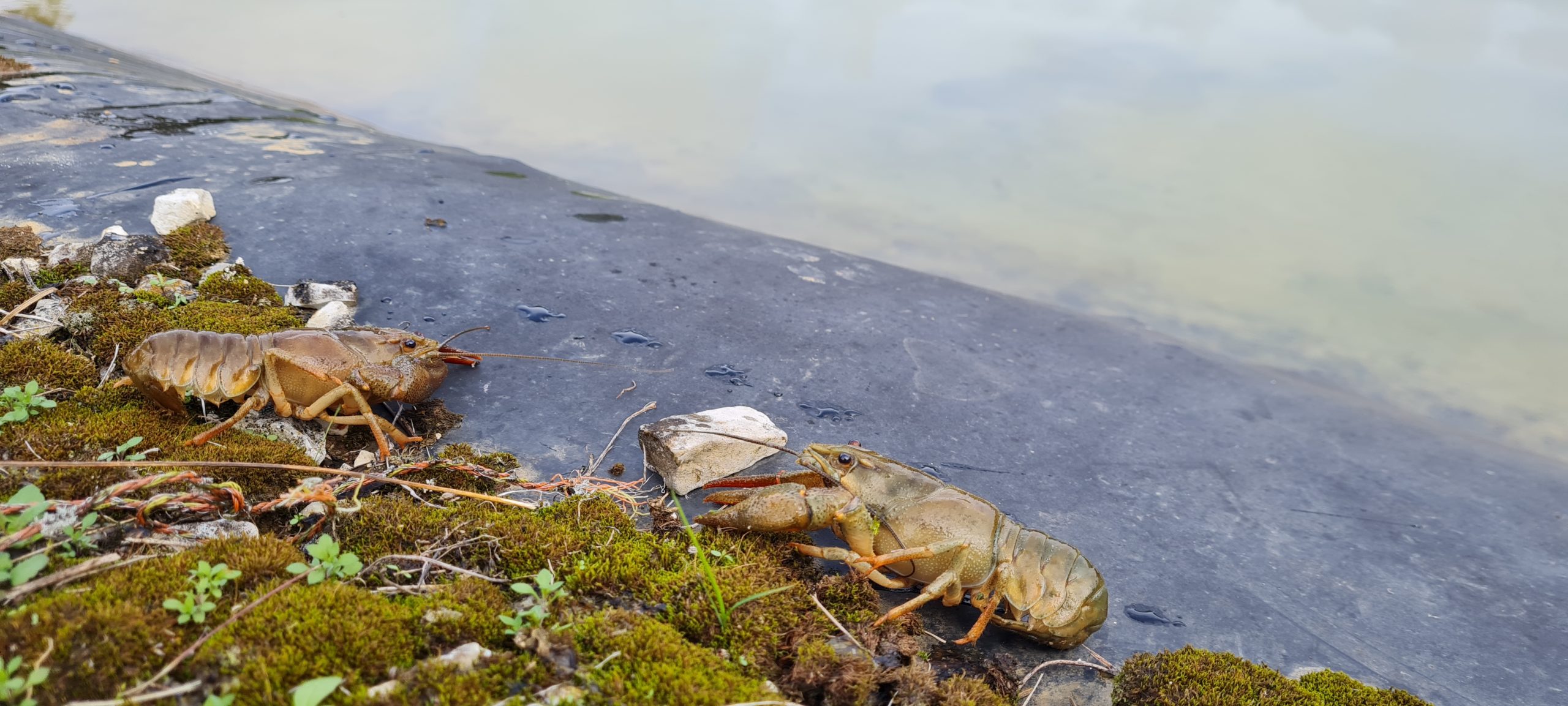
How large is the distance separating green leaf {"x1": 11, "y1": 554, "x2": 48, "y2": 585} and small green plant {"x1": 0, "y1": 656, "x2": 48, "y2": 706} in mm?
385

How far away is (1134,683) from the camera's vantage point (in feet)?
10.5

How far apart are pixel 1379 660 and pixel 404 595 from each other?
4.07 metres

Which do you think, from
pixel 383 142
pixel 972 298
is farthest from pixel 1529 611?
pixel 383 142

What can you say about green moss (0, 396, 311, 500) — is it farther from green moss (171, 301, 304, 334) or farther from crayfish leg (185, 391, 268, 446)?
green moss (171, 301, 304, 334)

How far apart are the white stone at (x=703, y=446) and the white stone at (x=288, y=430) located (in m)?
1.54

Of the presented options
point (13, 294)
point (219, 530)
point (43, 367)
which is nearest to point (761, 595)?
point (219, 530)

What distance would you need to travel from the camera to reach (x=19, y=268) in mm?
5078

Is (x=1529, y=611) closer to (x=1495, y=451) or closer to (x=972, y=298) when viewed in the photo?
(x=1495, y=451)

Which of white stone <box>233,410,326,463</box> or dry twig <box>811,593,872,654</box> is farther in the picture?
white stone <box>233,410,326,463</box>

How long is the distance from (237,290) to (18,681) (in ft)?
11.6

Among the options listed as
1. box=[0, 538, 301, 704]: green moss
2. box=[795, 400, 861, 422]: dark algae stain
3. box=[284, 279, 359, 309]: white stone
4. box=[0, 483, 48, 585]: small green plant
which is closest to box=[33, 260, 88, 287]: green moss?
box=[284, 279, 359, 309]: white stone

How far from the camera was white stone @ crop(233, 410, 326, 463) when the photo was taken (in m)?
4.05

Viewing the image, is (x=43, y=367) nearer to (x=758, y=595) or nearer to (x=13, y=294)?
(x=13, y=294)

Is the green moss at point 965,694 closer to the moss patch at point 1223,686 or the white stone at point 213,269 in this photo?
the moss patch at point 1223,686
